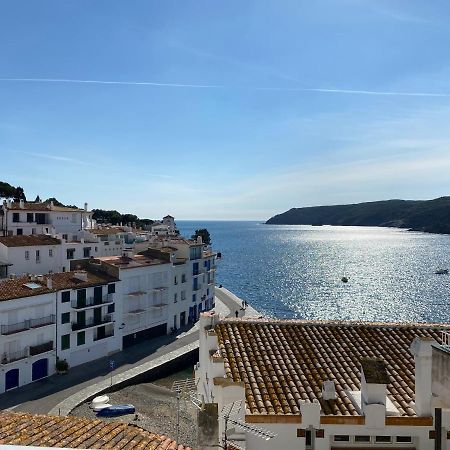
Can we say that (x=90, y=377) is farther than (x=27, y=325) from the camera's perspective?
Yes

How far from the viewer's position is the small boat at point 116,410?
38612 millimetres

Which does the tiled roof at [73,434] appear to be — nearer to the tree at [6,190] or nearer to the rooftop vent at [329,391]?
the rooftop vent at [329,391]

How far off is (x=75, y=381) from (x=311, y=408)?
39216 millimetres

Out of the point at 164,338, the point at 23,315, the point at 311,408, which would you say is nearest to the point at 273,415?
the point at 311,408

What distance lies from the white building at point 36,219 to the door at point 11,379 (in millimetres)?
36444

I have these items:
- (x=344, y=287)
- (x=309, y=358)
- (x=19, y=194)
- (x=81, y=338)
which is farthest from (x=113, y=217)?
(x=309, y=358)

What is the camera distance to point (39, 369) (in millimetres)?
46000

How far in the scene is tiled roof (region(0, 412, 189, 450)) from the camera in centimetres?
1145

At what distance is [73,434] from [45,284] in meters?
38.0

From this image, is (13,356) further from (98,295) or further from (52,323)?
(98,295)

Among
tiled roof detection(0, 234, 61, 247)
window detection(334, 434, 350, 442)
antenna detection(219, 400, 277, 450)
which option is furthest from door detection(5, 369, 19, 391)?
window detection(334, 434, 350, 442)

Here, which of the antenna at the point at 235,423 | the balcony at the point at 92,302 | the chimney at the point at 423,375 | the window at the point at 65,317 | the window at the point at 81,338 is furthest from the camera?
the window at the point at 81,338

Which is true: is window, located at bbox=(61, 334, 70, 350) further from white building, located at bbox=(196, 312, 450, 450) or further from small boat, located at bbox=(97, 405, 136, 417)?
white building, located at bbox=(196, 312, 450, 450)

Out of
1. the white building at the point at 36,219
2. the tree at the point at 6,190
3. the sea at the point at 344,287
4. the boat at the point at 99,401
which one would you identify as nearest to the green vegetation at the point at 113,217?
the sea at the point at 344,287
